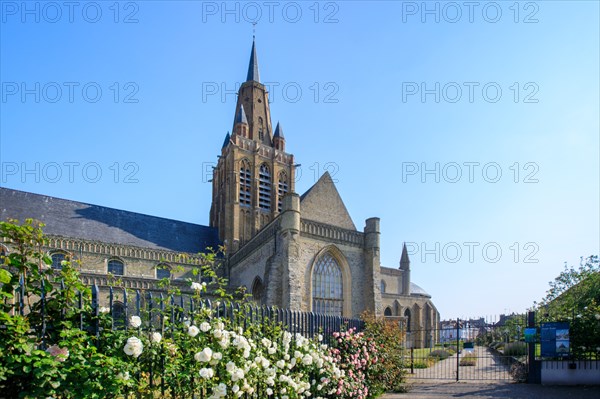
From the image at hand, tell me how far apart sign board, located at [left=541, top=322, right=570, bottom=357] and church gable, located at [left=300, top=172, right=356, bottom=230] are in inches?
546

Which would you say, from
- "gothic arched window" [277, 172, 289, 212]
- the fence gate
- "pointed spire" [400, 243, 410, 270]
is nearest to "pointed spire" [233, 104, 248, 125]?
"gothic arched window" [277, 172, 289, 212]

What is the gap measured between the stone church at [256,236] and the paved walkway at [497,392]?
5429 millimetres

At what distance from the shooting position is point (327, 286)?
71.7 feet

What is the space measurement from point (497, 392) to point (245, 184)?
27109mm

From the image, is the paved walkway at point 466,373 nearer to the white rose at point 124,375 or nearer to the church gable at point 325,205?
the church gable at point 325,205

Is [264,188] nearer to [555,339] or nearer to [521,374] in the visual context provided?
[521,374]

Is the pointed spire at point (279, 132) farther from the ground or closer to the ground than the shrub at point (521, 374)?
farther from the ground

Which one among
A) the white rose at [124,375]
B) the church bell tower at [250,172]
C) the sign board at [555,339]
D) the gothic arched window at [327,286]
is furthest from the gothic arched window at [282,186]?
the white rose at [124,375]

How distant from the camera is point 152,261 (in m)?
28.8

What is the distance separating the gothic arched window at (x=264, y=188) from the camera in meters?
36.1

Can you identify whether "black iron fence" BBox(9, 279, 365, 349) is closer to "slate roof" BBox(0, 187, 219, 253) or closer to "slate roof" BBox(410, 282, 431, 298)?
"slate roof" BBox(0, 187, 219, 253)

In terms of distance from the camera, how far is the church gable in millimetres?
25094

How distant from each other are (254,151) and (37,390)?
109 feet

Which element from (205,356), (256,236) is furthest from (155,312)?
(256,236)
